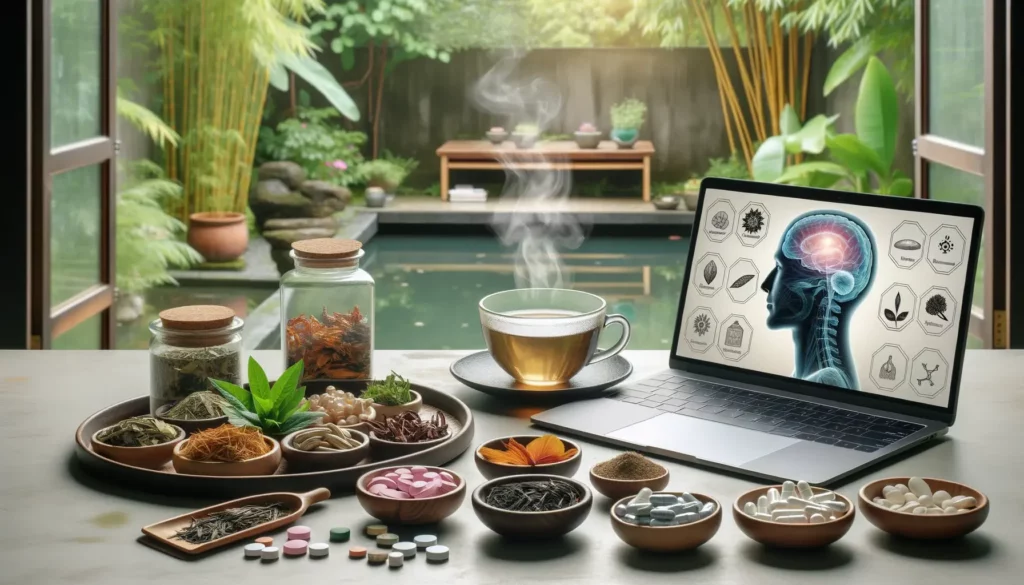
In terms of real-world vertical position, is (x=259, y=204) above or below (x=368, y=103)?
below

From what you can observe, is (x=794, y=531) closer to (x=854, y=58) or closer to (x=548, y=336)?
(x=548, y=336)

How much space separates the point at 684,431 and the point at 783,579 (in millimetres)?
385

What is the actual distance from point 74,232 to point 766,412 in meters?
2.33

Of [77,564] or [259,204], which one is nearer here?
[77,564]

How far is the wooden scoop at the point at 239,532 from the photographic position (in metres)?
1.06

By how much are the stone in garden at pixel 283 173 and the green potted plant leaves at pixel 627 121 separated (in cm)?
241

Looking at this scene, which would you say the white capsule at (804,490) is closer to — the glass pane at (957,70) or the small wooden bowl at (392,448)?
the small wooden bowl at (392,448)

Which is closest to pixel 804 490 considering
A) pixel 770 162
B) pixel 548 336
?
pixel 548 336

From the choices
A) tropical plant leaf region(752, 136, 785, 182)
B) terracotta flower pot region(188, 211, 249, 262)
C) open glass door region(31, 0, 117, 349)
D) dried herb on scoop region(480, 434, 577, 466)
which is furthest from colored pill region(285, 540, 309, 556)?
terracotta flower pot region(188, 211, 249, 262)

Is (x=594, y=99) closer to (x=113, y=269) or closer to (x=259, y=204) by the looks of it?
(x=259, y=204)

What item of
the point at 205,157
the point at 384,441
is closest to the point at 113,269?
the point at 384,441

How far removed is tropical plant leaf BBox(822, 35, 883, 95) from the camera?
7.21 metres

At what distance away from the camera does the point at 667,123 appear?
974 cm

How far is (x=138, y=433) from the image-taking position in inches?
50.7
